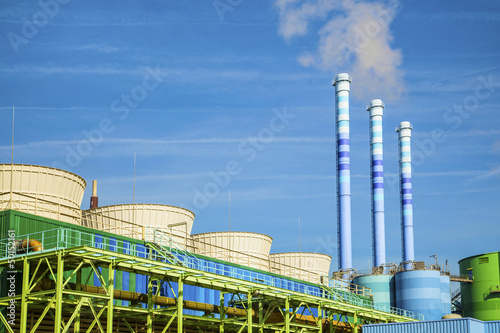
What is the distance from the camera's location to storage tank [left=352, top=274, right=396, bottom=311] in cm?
7388

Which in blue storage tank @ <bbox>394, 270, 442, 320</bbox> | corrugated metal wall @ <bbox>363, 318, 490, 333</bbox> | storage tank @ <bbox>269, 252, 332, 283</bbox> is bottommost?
corrugated metal wall @ <bbox>363, 318, 490, 333</bbox>

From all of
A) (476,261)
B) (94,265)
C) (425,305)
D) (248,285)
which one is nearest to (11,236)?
(94,265)

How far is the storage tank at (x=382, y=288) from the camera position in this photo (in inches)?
2908

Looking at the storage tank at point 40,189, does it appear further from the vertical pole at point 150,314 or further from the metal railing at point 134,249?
the vertical pole at point 150,314

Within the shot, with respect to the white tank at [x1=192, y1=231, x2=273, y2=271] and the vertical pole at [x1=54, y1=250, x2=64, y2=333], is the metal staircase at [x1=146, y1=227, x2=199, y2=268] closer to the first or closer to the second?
the vertical pole at [x1=54, y1=250, x2=64, y2=333]

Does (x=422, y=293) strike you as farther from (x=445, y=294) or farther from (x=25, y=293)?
(x=25, y=293)

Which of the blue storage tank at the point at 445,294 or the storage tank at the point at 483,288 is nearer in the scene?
the storage tank at the point at 483,288

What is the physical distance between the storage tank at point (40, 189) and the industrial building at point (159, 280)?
7cm

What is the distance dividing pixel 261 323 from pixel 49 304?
1892cm

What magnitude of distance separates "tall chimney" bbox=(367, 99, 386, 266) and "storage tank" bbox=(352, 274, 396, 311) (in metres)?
15.8

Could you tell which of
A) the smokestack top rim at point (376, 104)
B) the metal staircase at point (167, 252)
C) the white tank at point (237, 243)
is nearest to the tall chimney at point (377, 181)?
the smokestack top rim at point (376, 104)

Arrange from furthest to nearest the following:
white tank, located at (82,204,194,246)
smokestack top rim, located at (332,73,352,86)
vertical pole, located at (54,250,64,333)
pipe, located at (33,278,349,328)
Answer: smokestack top rim, located at (332,73,352,86), white tank, located at (82,204,194,246), pipe, located at (33,278,349,328), vertical pole, located at (54,250,64,333)

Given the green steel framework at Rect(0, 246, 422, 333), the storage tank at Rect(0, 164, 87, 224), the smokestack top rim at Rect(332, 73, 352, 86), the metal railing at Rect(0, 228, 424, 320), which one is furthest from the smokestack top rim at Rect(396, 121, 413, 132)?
the storage tank at Rect(0, 164, 87, 224)

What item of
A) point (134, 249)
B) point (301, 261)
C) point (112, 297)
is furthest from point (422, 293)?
point (112, 297)
